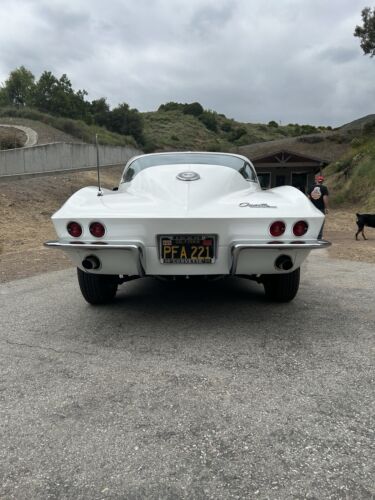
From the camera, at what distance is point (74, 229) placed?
3266 mm

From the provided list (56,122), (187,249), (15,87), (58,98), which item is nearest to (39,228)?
(187,249)

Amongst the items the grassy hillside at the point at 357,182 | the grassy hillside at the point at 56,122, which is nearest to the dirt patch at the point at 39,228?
the grassy hillside at the point at 357,182

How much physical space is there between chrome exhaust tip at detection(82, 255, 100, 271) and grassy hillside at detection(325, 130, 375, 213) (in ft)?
57.8

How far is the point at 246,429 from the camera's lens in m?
2.02

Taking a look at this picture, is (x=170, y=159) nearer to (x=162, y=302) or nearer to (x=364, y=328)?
(x=162, y=302)

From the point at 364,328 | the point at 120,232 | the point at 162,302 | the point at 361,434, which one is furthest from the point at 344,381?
the point at 162,302

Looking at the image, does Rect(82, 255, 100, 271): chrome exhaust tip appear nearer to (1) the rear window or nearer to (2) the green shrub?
(1) the rear window

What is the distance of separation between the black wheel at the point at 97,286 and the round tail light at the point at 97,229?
69 cm

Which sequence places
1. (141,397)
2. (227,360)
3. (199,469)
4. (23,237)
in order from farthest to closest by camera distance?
(23,237) < (227,360) < (141,397) < (199,469)

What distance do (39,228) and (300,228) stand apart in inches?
413

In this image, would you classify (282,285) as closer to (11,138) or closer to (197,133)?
(11,138)

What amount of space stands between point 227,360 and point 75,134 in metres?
36.1

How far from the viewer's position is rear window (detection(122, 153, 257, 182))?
14.7 ft

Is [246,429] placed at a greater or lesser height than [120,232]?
lesser
